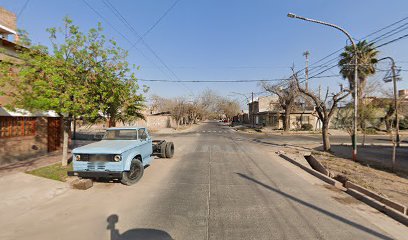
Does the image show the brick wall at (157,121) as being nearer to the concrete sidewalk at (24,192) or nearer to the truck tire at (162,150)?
the truck tire at (162,150)

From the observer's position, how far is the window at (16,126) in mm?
10555

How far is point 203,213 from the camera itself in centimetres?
539

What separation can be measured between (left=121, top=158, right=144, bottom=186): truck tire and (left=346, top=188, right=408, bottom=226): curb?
698cm

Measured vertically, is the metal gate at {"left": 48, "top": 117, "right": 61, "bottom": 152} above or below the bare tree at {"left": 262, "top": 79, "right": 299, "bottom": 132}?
below

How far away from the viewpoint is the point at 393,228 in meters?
4.80

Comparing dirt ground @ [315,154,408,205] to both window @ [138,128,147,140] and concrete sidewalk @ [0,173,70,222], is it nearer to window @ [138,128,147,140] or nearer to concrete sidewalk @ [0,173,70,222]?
window @ [138,128,147,140]

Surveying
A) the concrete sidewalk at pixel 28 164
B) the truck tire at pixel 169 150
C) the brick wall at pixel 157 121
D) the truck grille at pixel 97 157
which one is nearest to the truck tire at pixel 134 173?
the truck grille at pixel 97 157

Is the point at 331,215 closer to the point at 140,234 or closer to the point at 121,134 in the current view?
the point at 140,234

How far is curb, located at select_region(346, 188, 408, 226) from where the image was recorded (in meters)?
5.12

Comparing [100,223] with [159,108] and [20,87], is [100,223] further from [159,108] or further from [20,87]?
[159,108]

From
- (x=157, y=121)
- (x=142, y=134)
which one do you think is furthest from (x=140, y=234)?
(x=157, y=121)

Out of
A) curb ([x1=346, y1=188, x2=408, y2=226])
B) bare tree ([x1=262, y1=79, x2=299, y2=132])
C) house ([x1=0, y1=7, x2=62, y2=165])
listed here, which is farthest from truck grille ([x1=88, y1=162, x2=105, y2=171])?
bare tree ([x1=262, y1=79, x2=299, y2=132])

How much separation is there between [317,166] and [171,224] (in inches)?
349

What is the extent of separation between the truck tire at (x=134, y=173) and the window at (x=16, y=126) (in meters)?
7.41
